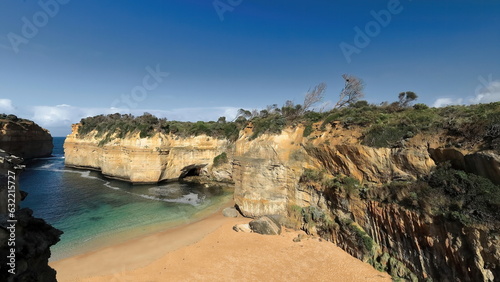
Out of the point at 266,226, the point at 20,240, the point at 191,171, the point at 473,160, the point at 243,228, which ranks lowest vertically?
the point at 243,228

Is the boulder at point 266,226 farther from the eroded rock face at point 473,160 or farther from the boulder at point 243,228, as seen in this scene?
the eroded rock face at point 473,160

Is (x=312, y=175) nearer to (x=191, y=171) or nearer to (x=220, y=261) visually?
(x=220, y=261)

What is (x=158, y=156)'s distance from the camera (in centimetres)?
3188

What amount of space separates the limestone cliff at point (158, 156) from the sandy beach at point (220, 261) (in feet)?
58.5

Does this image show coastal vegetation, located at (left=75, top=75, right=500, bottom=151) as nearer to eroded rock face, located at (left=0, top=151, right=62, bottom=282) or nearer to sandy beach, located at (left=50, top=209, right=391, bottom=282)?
sandy beach, located at (left=50, top=209, right=391, bottom=282)

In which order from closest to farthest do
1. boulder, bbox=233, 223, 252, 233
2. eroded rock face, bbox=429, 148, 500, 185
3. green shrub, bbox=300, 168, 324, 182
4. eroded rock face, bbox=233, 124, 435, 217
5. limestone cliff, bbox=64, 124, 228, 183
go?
eroded rock face, bbox=429, 148, 500, 185 < eroded rock face, bbox=233, 124, 435, 217 < green shrub, bbox=300, 168, 324, 182 < boulder, bbox=233, 223, 252, 233 < limestone cliff, bbox=64, 124, 228, 183

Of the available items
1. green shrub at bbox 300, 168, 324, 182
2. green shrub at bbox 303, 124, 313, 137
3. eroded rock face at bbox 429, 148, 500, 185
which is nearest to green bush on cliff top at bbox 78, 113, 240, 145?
green shrub at bbox 303, 124, 313, 137

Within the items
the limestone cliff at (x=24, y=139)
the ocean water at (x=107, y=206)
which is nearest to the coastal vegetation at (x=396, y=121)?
the ocean water at (x=107, y=206)

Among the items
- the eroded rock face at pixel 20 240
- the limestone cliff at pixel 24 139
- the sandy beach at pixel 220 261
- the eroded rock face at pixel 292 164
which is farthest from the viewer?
the limestone cliff at pixel 24 139

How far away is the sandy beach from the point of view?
10969 mm

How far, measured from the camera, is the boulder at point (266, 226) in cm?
1480


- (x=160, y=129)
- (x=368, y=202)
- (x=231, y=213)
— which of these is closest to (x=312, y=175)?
(x=368, y=202)

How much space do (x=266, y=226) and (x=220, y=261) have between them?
4.06m

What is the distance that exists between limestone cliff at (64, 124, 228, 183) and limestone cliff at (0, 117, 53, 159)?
2480cm
